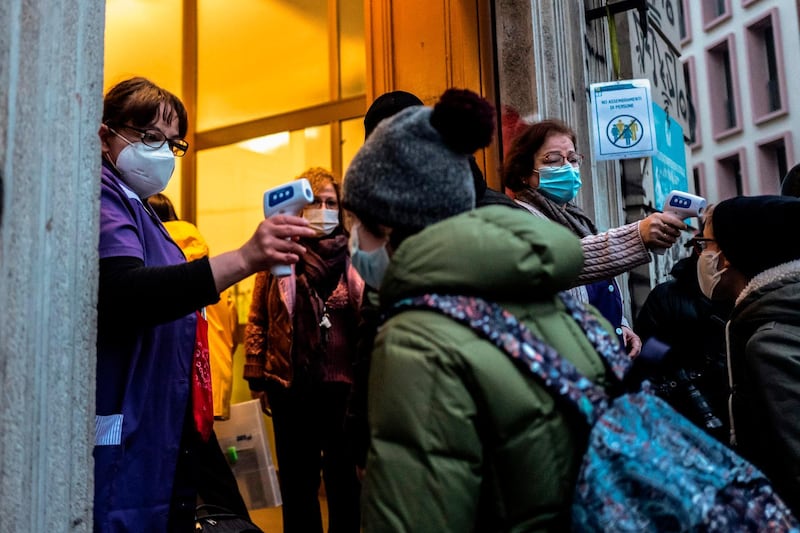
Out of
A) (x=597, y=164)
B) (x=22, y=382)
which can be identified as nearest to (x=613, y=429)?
(x=22, y=382)

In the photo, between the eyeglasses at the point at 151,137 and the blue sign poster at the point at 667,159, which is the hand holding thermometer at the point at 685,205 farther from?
the blue sign poster at the point at 667,159

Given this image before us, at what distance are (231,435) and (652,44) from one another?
4693 millimetres

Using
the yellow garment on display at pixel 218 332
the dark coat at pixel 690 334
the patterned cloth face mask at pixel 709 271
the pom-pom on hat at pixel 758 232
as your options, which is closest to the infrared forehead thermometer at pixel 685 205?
the patterned cloth face mask at pixel 709 271

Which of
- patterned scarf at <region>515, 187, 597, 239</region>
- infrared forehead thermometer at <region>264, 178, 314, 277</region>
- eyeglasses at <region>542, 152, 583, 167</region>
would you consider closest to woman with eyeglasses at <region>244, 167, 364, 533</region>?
patterned scarf at <region>515, 187, 597, 239</region>

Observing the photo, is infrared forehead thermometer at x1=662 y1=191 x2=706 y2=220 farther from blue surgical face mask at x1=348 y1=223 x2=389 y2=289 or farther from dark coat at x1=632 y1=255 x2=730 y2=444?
blue surgical face mask at x1=348 y1=223 x2=389 y2=289

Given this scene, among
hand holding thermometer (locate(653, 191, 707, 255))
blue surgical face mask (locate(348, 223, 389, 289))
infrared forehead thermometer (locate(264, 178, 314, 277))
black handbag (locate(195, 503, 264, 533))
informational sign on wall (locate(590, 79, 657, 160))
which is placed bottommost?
black handbag (locate(195, 503, 264, 533))

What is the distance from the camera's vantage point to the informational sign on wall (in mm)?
4676

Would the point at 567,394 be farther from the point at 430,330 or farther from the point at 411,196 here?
the point at 411,196

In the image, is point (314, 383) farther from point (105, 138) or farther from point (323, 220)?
point (105, 138)

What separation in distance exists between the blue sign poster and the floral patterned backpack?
4581mm

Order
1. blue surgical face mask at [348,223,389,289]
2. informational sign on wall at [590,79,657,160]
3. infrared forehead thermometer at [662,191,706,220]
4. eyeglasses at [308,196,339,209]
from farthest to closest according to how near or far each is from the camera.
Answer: informational sign on wall at [590,79,657,160]
eyeglasses at [308,196,339,209]
infrared forehead thermometer at [662,191,706,220]
blue surgical face mask at [348,223,389,289]

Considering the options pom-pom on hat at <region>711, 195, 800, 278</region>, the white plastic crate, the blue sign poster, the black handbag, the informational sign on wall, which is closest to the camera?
pom-pom on hat at <region>711, 195, 800, 278</region>

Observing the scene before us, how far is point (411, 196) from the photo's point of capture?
159 cm

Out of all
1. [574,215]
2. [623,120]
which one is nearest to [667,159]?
[623,120]
